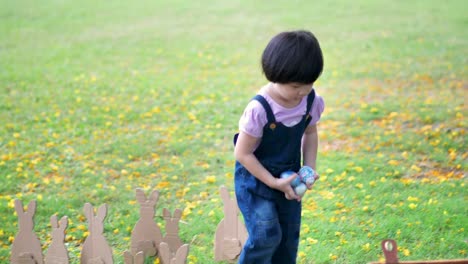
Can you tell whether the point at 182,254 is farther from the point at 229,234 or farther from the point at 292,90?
the point at 292,90

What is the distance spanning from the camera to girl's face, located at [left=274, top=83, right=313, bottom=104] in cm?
305

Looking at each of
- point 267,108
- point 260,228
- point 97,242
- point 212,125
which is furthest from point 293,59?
point 212,125

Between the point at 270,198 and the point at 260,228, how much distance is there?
0.52 ft

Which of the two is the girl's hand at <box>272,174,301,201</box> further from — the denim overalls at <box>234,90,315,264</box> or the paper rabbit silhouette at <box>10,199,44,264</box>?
the paper rabbit silhouette at <box>10,199,44,264</box>

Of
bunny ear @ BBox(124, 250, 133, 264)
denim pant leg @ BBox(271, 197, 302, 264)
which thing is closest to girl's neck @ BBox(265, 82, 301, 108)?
denim pant leg @ BBox(271, 197, 302, 264)

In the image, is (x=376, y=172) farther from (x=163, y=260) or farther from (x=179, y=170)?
(x=163, y=260)

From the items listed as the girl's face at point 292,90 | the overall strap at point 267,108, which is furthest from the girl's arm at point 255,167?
the girl's face at point 292,90

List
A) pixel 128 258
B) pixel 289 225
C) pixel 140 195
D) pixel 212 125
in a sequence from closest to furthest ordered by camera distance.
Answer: pixel 289 225 < pixel 128 258 < pixel 140 195 < pixel 212 125

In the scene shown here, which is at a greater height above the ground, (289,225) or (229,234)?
(289,225)

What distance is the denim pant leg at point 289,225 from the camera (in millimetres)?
3330

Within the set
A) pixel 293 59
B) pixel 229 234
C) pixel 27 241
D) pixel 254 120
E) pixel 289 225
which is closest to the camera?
pixel 293 59

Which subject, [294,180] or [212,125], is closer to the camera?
[294,180]

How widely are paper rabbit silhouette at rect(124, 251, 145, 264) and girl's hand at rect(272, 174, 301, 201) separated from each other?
897 millimetres

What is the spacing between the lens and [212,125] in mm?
7320
